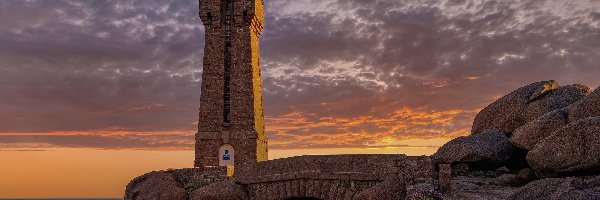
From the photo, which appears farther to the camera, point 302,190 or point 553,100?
point 302,190

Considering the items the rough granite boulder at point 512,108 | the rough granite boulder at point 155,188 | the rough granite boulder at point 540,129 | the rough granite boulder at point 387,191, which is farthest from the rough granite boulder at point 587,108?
the rough granite boulder at point 155,188

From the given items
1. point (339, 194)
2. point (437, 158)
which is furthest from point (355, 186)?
point (437, 158)

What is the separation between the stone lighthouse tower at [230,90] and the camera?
3534 cm

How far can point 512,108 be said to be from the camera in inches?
769

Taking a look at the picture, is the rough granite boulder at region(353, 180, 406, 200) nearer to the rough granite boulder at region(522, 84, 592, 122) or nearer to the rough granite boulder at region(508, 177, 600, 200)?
the rough granite boulder at region(508, 177, 600, 200)

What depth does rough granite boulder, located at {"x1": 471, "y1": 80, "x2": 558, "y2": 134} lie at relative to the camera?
62.7ft

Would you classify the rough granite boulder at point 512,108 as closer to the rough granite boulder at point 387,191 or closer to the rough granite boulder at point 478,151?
the rough granite boulder at point 478,151

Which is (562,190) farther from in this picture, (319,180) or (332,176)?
(319,180)

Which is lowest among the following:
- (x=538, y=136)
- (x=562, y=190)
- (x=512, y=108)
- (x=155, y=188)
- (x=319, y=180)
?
(x=562, y=190)

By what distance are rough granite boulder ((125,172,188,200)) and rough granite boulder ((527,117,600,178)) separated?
53.2 ft

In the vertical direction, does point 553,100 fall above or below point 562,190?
above

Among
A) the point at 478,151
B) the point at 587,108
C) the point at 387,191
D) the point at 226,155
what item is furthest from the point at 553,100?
the point at 226,155

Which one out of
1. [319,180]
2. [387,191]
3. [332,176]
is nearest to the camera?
[387,191]

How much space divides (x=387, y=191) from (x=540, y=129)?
15.6 ft
